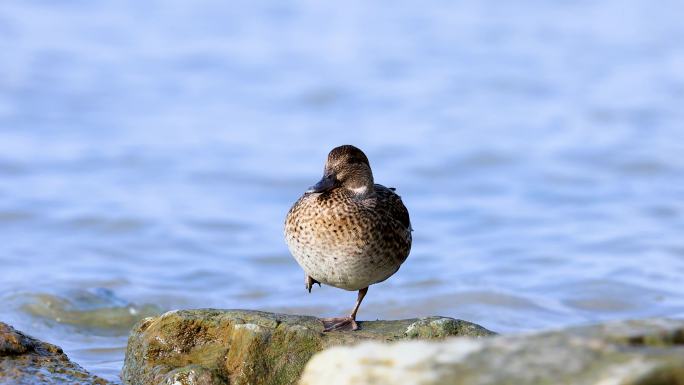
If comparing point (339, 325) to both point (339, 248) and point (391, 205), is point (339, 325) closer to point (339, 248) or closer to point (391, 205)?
point (339, 248)

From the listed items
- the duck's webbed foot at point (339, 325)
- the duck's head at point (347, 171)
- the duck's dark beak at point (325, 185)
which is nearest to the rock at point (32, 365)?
the duck's webbed foot at point (339, 325)

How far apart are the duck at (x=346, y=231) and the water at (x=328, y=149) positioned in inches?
83.5

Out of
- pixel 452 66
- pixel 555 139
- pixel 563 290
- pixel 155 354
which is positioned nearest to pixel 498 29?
pixel 452 66

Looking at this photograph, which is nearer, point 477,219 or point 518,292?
point 518,292

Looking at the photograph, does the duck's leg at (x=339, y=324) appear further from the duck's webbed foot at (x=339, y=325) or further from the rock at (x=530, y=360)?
the rock at (x=530, y=360)

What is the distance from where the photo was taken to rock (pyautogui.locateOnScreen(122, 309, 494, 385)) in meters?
6.16

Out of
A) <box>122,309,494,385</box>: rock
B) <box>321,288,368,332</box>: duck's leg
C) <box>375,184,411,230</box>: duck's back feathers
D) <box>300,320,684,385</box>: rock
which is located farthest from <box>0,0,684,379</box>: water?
<box>300,320,684,385</box>: rock

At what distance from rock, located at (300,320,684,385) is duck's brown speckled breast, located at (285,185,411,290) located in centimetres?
235

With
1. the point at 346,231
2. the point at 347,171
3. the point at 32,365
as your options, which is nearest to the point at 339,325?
the point at 346,231

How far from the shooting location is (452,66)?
2089cm

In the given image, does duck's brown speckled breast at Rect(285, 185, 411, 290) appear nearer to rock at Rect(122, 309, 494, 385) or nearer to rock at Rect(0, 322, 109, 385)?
rock at Rect(122, 309, 494, 385)

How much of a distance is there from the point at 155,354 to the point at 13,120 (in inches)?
456

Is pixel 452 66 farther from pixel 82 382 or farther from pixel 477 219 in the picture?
pixel 82 382

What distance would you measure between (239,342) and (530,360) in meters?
2.69
